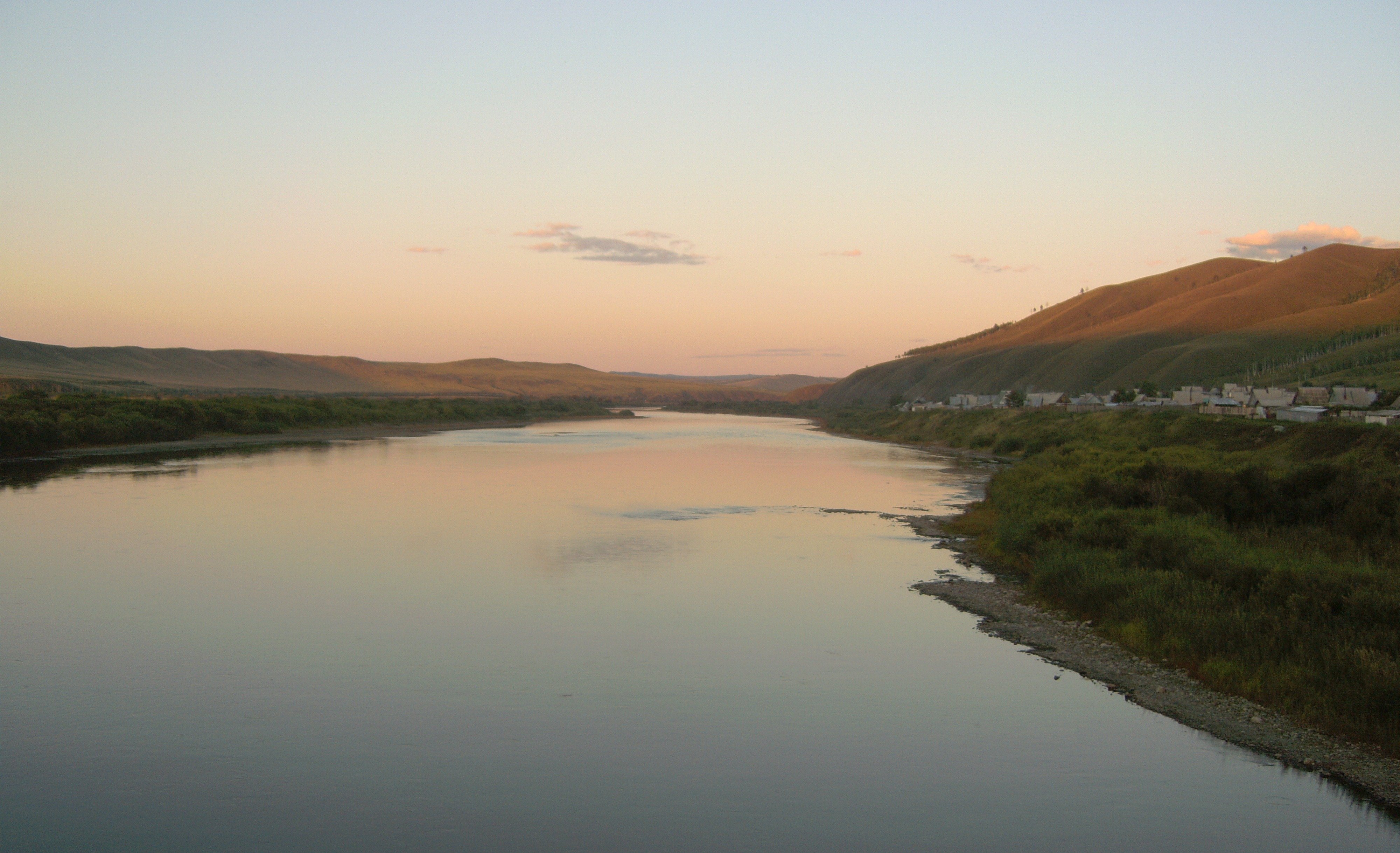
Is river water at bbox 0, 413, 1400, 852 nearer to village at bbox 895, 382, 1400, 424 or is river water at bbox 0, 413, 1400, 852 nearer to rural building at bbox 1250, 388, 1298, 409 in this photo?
village at bbox 895, 382, 1400, 424

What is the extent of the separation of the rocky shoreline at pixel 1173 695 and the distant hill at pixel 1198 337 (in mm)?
44958

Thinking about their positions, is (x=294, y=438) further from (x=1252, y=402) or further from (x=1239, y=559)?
(x=1239, y=559)

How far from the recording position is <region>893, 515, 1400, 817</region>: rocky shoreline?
8.30 metres

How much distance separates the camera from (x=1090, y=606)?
13492mm

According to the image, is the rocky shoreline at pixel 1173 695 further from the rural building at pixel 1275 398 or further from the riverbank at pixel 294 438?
the riverbank at pixel 294 438

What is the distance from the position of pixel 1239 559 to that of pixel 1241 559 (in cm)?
5

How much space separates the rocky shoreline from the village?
20.4 meters

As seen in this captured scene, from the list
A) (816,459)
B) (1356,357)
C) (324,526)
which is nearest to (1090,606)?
(324,526)

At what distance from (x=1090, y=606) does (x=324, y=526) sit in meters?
16.5

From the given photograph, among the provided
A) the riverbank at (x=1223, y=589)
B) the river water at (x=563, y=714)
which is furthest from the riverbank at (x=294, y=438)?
the riverbank at (x=1223, y=589)

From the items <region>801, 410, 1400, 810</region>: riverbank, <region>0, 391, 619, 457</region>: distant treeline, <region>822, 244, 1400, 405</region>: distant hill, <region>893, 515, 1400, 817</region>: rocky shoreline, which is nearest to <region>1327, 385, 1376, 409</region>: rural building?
<region>822, 244, 1400, 405</region>: distant hill

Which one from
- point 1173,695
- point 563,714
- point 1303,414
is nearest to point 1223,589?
point 1173,695

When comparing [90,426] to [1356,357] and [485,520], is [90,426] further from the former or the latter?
[1356,357]

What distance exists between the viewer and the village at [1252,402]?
37.6 meters
